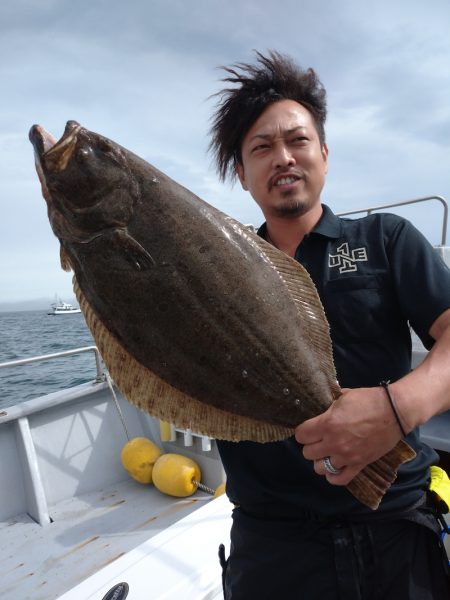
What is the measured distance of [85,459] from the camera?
5.80 m

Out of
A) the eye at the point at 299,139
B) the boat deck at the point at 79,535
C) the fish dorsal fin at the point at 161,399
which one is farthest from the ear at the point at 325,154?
the boat deck at the point at 79,535

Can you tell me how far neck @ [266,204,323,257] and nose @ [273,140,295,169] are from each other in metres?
0.27

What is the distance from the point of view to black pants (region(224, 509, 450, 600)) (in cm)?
183

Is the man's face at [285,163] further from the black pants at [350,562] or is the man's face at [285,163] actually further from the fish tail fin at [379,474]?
the black pants at [350,562]

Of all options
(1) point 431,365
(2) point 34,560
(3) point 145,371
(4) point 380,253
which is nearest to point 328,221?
(4) point 380,253

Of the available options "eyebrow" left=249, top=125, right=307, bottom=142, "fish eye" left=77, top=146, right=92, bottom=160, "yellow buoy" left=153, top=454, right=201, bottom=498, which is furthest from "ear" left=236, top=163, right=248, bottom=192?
"yellow buoy" left=153, top=454, right=201, bottom=498

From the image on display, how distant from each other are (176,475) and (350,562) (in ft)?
12.9

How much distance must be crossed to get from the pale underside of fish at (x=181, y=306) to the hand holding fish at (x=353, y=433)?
0.13 meters

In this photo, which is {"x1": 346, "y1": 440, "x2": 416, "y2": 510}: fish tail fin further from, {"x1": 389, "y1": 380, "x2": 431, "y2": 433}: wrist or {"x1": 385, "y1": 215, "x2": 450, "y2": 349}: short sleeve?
{"x1": 385, "y1": 215, "x2": 450, "y2": 349}: short sleeve

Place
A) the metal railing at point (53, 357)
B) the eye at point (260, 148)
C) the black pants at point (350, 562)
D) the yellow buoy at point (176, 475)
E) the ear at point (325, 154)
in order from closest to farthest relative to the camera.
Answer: the black pants at point (350, 562), the eye at point (260, 148), the ear at point (325, 154), the metal railing at point (53, 357), the yellow buoy at point (176, 475)

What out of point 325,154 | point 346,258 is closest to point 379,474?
point 346,258

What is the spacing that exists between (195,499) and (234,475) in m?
3.78

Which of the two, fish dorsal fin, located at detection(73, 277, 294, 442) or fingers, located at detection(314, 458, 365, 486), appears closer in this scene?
fingers, located at detection(314, 458, 365, 486)

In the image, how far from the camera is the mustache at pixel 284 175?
2.11 m
